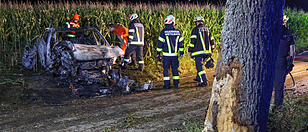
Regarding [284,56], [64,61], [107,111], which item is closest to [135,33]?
[64,61]

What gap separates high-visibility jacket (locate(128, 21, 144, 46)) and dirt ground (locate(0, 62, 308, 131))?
2.42m

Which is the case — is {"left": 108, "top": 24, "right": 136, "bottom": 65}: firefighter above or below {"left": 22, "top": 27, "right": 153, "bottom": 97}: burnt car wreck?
above

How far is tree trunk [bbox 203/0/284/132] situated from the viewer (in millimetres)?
3533

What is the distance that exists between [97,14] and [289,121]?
8.69 m

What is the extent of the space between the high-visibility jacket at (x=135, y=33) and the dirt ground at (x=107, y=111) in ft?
7.94

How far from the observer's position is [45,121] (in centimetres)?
525

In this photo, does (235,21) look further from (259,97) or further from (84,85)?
(84,85)

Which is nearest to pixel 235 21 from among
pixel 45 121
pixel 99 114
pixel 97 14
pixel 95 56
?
pixel 99 114

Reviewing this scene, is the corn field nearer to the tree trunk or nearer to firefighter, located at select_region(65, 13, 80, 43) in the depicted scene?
firefighter, located at select_region(65, 13, 80, 43)

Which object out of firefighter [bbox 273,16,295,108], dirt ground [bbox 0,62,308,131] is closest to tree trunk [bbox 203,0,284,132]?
dirt ground [bbox 0,62,308,131]

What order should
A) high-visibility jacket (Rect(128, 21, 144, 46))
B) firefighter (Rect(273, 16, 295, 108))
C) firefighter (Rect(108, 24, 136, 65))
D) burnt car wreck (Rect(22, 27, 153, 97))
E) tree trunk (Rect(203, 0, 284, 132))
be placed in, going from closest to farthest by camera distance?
tree trunk (Rect(203, 0, 284, 132)), firefighter (Rect(273, 16, 295, 108)), burnt car wreck (Rect(22, 27, 153, 97)), high-visibility jacket (Rect(128, 21, 144, 46)), firefighter (Rect(108, 24, 136, 65))

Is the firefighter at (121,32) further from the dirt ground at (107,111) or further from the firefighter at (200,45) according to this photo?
the dirt ground at (107,111)

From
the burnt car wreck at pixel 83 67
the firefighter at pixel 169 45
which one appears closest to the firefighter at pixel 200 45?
the firefighter at pixel 169 45

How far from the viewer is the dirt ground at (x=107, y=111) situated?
4.93 m
